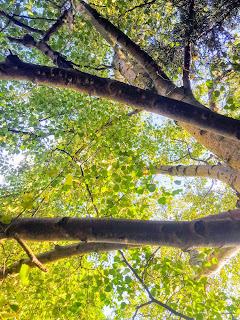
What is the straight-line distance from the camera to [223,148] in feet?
10.0

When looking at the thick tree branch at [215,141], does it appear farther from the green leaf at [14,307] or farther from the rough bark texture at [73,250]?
the green leaf at [14,307]

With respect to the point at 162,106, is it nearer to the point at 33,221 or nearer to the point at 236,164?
the point at 236,164

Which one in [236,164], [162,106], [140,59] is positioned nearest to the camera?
[162,106]

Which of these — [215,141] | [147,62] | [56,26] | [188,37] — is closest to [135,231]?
[215,141]

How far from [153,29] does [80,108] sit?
127 inches

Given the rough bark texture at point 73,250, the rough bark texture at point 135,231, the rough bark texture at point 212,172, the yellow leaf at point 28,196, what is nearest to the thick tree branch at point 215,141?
the rough bark texture at point 212,172

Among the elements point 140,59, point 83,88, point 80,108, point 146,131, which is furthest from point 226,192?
point 83,88

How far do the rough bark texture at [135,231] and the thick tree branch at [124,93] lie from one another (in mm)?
1060

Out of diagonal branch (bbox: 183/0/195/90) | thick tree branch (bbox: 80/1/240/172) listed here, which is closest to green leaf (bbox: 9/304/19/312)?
thick tree branch (bbox: 80/1/240/172)

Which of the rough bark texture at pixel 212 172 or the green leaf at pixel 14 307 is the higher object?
the rough bark texture at pixel 212 172

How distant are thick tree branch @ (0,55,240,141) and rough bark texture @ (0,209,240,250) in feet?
3.48

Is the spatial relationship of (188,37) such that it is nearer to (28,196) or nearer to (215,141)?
(215,141)

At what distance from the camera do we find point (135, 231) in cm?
200

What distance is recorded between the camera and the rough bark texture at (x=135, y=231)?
6.56ft
